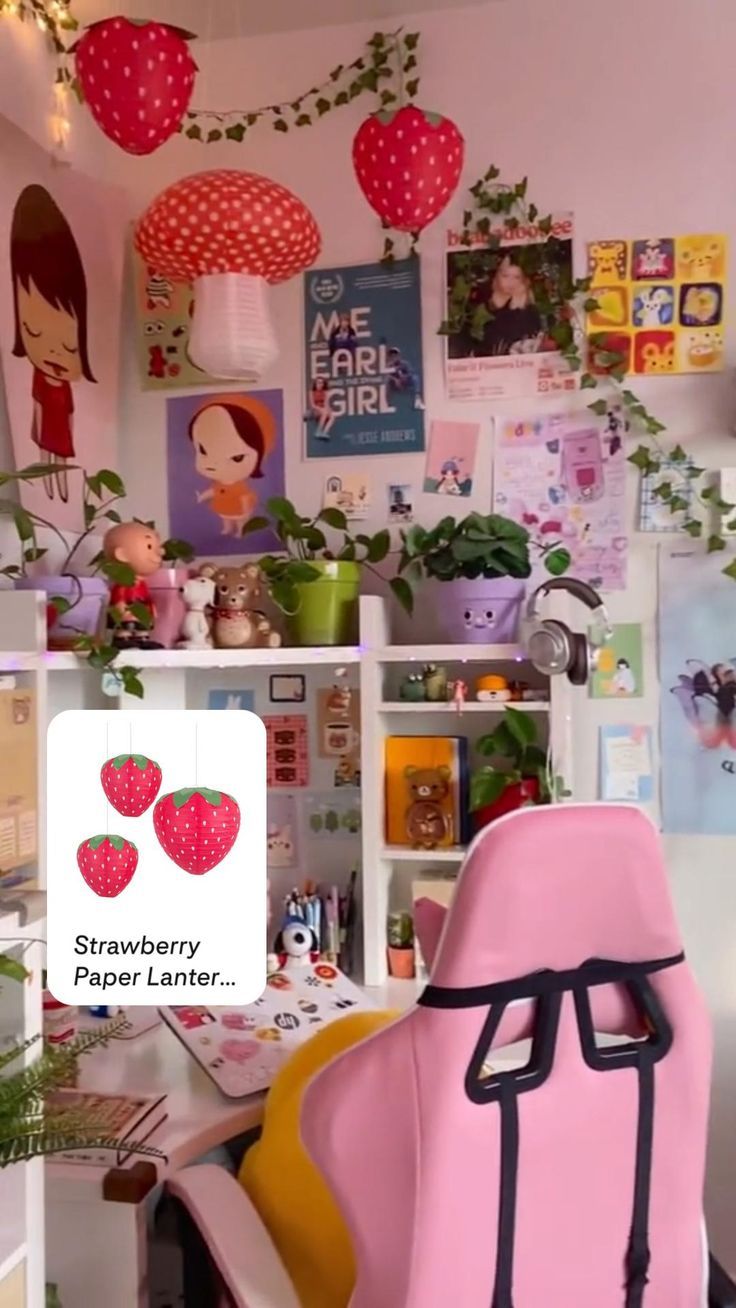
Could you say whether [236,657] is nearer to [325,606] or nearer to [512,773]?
[325,606]

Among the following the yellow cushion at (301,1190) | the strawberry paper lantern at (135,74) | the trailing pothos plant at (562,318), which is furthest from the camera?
the trailing pothos plant at (562,318)

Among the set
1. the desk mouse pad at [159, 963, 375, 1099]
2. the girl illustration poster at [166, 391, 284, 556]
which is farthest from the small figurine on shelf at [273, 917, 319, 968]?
the girl illustration poster at [166, 391, 284, 556]

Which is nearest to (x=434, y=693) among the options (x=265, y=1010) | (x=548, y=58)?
(x=265, y=1010)

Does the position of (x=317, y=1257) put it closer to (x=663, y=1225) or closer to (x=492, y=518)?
(x=663, y=1225)

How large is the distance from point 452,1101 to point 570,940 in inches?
7.1

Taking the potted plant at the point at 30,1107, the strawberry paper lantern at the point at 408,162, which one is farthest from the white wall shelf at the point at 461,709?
the potted plant at the point at 30,1107

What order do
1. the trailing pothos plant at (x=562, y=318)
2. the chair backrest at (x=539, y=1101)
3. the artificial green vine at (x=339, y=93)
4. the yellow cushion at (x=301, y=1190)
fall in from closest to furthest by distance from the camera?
the chair backrest at (x=539, y=1101) → the yellow cushion at (x=301, y=1190) → the trailing pothos plant at (x=562, y=318) → the artificial green vine at (x=339, y=93)

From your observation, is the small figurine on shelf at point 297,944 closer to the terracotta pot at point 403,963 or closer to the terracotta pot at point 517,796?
the terracotta pot at point 403,963

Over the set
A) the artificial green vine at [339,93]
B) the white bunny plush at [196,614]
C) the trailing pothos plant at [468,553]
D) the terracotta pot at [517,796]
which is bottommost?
the terracotta pot at [517,796]

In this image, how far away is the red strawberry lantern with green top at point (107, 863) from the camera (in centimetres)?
162

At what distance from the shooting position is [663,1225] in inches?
45.8

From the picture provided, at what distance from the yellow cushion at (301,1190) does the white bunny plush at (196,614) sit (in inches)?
29.2

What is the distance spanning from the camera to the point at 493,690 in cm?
197

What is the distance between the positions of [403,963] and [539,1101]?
937mm
